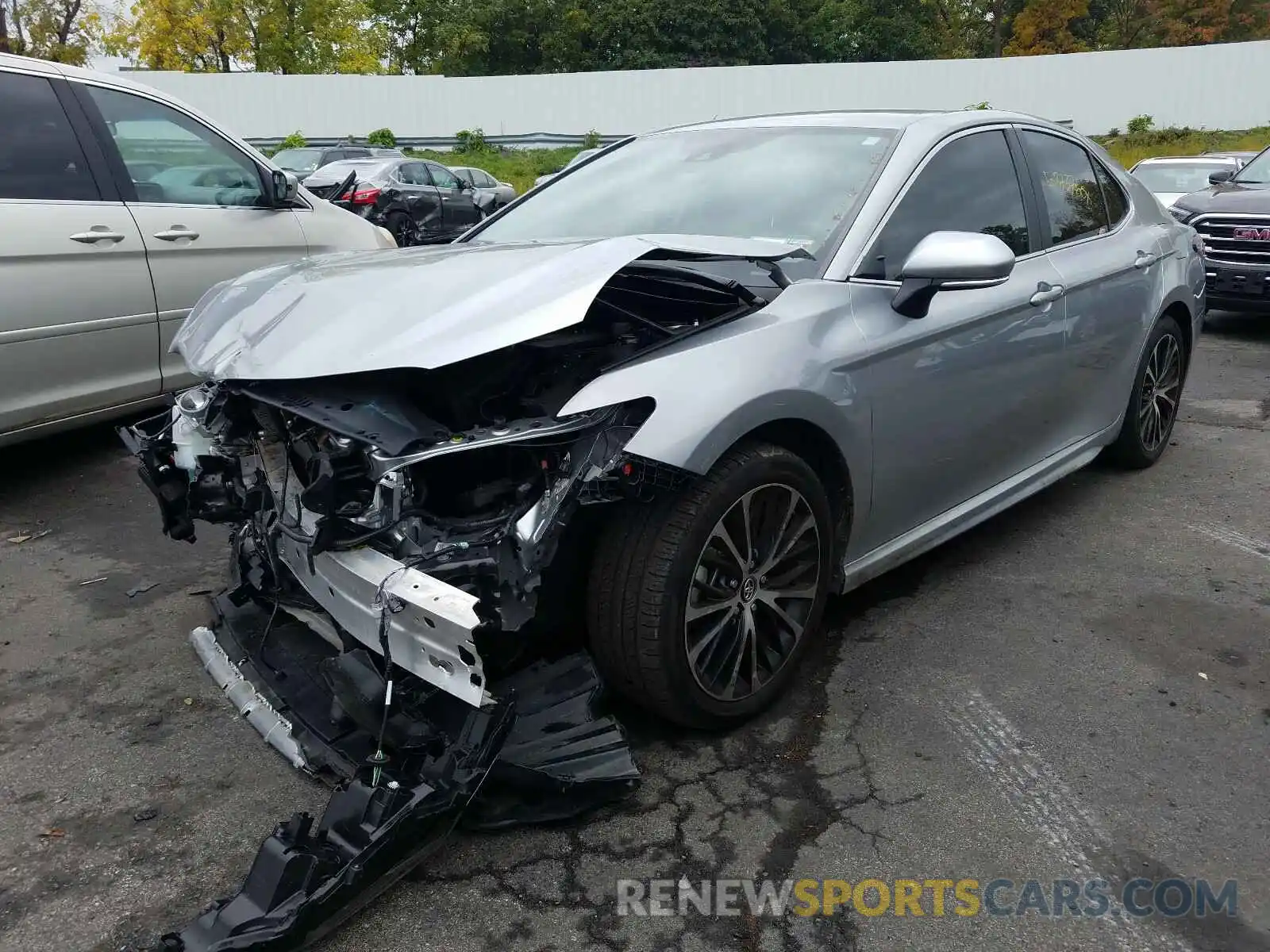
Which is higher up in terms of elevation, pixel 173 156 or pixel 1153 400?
pixel 173 156

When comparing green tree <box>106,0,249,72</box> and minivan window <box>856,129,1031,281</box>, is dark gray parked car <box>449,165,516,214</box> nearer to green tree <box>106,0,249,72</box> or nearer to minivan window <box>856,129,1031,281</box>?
minivan window <box>856,129,1031,281</box>

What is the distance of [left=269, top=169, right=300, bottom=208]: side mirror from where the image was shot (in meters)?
5.39

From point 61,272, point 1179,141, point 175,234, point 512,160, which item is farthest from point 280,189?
point 1179,141

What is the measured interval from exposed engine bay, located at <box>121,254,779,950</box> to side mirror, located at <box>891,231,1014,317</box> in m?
0.54

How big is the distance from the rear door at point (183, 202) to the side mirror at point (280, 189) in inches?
1.7

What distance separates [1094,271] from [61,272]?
4398 millimetres

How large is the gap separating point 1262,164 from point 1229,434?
18.4ft

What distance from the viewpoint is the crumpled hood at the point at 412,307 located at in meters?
2.32

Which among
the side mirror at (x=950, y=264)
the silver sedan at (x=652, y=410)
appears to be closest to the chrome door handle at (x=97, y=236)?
the silver sedan at (x=652, y=410)

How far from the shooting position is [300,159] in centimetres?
1861

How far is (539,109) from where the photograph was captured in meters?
34.4

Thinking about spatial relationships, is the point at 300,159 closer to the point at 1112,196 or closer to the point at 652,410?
the point at 1112,196

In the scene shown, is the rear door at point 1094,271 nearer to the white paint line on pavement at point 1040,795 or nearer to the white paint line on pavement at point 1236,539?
the white paint line on pavement at point 1236,539

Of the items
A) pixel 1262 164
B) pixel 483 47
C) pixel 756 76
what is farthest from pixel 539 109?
pixel 1262 164
